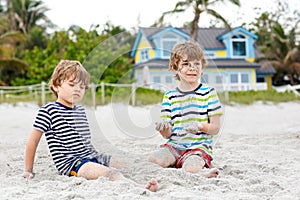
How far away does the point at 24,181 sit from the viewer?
229 centimetres

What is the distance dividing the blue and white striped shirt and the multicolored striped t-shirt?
0.59 metres

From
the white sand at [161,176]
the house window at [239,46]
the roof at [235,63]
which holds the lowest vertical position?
the white sand at [161,176]

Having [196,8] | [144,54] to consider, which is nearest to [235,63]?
[196,8]

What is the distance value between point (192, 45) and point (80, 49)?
11.9m

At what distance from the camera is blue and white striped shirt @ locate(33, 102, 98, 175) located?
2.42 meters

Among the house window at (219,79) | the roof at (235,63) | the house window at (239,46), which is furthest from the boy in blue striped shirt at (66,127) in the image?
the house window at (239,46)

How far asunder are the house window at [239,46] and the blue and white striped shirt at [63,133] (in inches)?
655

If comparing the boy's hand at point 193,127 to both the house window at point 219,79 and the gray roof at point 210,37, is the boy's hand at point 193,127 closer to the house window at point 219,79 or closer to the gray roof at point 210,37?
the house window at point 219,79

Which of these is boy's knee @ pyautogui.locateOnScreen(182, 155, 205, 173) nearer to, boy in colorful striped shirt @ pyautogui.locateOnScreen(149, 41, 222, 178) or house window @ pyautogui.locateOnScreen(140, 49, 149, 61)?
boy in colorful striped shirt @ pyautogui.locateOnScreen(149, 41, 222, 178)

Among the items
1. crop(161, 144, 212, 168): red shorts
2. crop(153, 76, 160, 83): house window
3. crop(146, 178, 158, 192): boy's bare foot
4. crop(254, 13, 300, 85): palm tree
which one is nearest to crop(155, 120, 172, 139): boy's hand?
crop(161, 144, 212, 168): red shorts

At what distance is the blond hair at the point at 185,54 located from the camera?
2.56 meters

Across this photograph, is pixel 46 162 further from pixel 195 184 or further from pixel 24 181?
pixel 195 184

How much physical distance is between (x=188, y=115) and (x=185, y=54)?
1.29ft

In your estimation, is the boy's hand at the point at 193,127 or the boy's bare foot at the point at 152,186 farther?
the boy's hand at the point at 193,127
